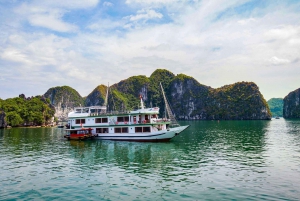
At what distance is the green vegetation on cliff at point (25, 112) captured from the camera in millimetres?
116688

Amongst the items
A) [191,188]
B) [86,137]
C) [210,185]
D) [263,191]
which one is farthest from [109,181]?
[86,137]

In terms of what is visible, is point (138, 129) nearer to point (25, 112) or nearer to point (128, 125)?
point (128, 125)

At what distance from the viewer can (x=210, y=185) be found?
19609 millimetres

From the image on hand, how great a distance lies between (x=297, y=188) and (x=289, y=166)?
8491 millimetres

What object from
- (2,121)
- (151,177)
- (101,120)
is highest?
(2,121)

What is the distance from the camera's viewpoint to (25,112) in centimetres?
12619

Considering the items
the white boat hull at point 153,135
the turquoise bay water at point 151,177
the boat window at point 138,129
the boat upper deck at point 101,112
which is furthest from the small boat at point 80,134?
the turquoise bay water at point 151,177

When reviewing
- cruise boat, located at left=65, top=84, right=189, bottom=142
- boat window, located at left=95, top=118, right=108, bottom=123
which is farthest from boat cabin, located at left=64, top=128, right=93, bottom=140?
boat window, located at left=95, top=118, right=108, bottom=123

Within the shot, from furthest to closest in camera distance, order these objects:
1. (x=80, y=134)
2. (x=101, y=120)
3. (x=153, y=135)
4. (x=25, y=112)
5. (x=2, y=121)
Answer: (x=25, y=112) → (x=2, y=121) → (x=101, y=120) → (x=80, y=134) → (x=153, y=135)

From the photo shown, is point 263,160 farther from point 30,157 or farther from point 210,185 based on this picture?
point 30,157

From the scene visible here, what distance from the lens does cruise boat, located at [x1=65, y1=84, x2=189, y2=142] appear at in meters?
46.8

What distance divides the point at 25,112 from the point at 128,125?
324ft

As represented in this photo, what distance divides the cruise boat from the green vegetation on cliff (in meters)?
77.4

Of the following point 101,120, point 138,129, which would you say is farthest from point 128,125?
point 101,120
